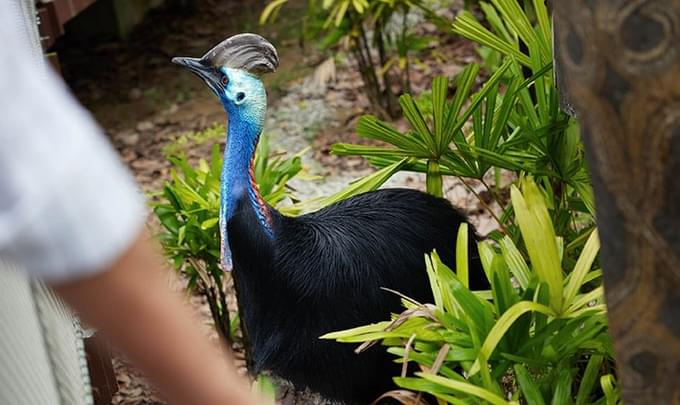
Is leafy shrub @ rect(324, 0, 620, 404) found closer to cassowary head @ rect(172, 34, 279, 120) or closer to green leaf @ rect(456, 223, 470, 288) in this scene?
green leaf @ rect(456, 223, 470, 288)

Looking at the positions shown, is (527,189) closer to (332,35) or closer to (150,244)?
(150,244)

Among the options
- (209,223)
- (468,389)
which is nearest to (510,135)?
(209,223)

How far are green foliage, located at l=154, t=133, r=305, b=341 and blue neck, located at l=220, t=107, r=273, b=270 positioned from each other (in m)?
0.44

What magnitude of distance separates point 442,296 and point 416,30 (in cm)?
400

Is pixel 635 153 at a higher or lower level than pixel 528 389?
higher

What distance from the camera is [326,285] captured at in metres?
2.30

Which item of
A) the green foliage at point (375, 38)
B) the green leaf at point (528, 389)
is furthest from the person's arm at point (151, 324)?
the green foliage at point (375, 38)

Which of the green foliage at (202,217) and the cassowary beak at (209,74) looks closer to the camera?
the cassowary beak at (209,74)

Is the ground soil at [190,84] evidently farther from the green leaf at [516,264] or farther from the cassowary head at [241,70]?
the green leaf at [516,264]

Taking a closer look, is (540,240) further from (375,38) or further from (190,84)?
(190,84)

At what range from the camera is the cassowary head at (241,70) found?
89.1 inches

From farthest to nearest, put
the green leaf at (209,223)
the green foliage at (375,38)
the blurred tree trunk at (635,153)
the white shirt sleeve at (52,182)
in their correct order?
the green foliage at (375,38) → the green leaf at (209,223) → the blurred tree trunk at (635,153) → the white shirt sleeve at (52,182)

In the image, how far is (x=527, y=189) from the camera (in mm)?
1809

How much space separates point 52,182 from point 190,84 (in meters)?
5.00
